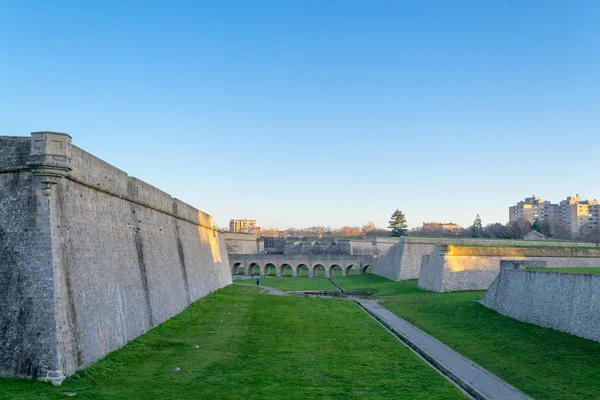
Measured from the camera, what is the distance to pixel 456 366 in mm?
14172

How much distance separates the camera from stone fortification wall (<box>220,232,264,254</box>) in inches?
3179

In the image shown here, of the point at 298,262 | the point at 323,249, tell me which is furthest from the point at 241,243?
the point at 298,262

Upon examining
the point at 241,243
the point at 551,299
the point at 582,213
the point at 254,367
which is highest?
the point at 582,213

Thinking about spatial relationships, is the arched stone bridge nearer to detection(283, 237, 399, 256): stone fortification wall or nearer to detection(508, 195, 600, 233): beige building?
detection(283, 237, 399, 256): stone fortification wall

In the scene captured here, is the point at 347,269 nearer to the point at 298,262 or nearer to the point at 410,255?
the point at 298,262

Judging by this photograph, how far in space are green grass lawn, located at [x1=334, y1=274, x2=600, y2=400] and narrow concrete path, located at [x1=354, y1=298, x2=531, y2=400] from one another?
0.37m

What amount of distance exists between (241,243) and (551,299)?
223 feet

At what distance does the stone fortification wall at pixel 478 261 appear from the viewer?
109ft

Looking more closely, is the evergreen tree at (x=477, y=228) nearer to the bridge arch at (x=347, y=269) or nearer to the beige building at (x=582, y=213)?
the bridge arch at (x=347, y=269)

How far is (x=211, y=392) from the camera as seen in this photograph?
1069 cm

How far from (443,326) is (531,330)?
Answer: 12.3 ft

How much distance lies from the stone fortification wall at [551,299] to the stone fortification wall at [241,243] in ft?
193

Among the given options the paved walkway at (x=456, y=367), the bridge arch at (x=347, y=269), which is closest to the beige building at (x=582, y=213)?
the bridge arch at (x=347, y=269)

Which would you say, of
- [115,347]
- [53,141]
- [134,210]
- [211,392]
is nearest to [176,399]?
[211,392]
